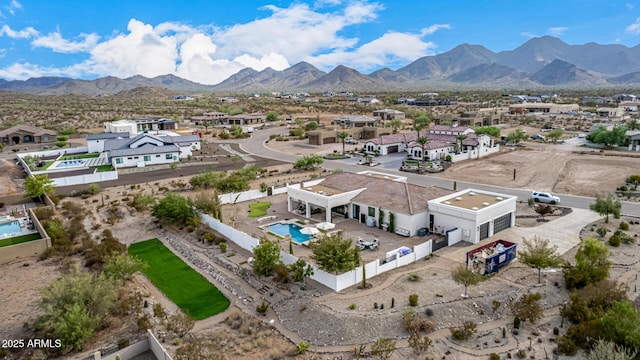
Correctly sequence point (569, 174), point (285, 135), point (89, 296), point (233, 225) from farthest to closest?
1. point (285, 135)
2. point (569, 174)
3. point (233, 225)
4. point (89, 296)

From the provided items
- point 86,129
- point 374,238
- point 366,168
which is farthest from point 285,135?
point 374,238

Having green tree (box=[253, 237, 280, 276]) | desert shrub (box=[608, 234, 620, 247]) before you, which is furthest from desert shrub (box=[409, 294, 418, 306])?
desert shrub (box=[608, 234, 620, 247])

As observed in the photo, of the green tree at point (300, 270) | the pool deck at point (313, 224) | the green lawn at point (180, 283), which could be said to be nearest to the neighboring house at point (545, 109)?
the pool deck at point (313, 224)

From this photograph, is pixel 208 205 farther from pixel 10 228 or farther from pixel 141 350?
pixel 141 350

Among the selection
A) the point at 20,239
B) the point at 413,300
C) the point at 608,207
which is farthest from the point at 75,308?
the point at 608,207

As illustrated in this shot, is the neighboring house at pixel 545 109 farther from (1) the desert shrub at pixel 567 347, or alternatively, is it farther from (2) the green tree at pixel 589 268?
(1) the desert shrub at pixel 567 347

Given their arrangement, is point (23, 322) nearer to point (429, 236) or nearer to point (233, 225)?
point (233, 225)

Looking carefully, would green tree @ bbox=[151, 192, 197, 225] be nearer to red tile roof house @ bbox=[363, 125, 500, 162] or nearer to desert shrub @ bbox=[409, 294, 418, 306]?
desert shrub @ bbox=[409, 294, 418, 306]
